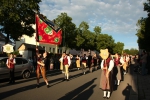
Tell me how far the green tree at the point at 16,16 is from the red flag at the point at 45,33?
1567 centimetres

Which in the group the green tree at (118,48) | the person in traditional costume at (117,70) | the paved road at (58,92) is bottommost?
the paved road at (58,92)

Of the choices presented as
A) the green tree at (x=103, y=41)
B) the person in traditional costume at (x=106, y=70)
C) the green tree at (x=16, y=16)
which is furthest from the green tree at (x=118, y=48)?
the person in traditional costume at (x=106, y=70)

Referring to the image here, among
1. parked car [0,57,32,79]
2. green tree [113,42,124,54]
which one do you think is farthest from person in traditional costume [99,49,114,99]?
green tree [113,42,124,54]

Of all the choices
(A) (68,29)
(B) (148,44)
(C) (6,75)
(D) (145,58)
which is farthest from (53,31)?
(A) (68,29)

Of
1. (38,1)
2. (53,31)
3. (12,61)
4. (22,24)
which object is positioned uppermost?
(38,1)

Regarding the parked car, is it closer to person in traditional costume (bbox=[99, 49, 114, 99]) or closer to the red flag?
the red flag

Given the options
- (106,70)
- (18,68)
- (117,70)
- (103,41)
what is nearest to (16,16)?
(18,68)

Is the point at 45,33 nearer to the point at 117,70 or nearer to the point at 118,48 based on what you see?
the point at 117,70

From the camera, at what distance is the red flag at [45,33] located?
11.0 m

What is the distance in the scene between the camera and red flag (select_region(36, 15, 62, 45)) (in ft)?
36.2

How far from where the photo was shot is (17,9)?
27750 mm

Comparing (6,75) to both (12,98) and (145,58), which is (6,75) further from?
(145,58)

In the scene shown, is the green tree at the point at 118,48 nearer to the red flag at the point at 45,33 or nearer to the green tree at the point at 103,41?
the green tree at the point at 103,41

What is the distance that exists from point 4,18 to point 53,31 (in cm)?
1679
